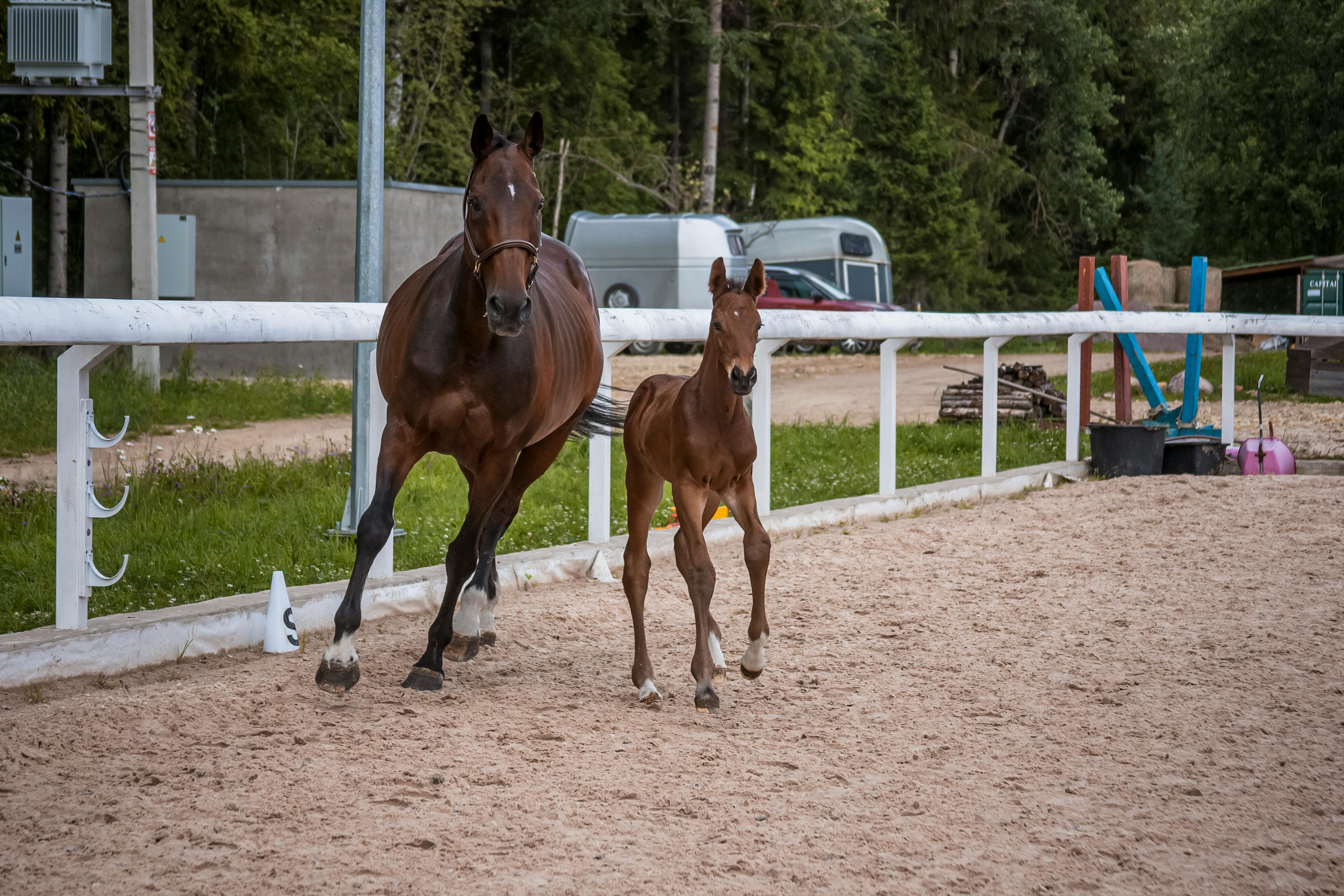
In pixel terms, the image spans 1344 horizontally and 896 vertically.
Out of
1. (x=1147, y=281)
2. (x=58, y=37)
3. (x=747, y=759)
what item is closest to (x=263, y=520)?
(x=747, y=759)

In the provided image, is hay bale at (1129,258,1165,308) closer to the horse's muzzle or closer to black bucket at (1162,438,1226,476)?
black bucket at (1162,438,1226,476)

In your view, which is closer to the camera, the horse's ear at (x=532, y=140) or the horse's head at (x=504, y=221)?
the horse's head at (x=504, y=221)

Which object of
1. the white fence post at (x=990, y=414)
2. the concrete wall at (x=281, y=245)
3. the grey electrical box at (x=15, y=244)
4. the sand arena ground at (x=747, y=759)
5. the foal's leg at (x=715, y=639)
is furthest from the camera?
the concrete wall at (x=281, y=245)

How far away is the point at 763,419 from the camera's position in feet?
24.9

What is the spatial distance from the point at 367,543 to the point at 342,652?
1.32 ft

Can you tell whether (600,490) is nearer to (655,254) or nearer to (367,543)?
(367,543)

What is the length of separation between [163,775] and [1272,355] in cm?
2297

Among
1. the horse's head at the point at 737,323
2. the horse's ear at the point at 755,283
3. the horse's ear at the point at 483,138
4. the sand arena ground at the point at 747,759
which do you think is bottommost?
the sand arena ground at the point at 747,759

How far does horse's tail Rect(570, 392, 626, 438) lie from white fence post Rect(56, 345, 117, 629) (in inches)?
89.1

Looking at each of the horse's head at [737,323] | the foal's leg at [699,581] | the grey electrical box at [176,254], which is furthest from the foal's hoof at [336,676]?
the grey electrical box at [176,254]

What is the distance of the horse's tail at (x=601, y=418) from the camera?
623 centimetres

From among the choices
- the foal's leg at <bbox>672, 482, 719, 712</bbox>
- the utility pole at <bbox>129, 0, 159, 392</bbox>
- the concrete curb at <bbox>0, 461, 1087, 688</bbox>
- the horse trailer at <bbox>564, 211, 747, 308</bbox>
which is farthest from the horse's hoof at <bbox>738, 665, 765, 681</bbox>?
the horse trailer at <bbox>564, 211, 747, 308</bbox>

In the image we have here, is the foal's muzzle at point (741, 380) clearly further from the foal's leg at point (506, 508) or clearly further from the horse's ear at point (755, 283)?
the foal's leg at point (506, 508)

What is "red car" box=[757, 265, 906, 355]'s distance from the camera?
26.1 metres
